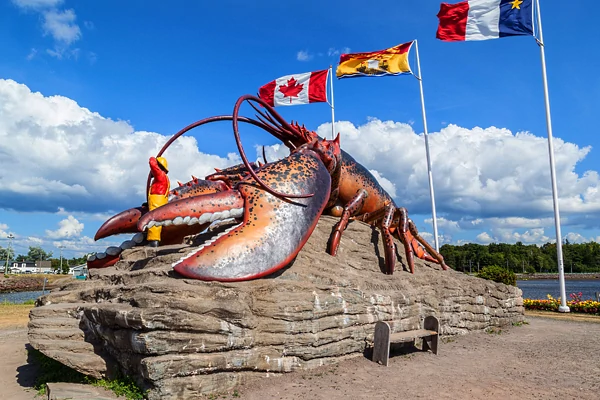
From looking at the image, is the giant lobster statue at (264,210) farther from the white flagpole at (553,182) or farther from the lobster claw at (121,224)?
the white flagpole at (553,182)

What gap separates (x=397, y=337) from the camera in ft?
20.3

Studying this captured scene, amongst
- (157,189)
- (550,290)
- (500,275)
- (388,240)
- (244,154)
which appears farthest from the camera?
(550,290)

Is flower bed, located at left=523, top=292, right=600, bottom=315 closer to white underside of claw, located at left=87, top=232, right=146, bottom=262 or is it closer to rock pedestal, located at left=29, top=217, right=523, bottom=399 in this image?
rock pedestal, located at left=29, top=217, right=523, bottom=399

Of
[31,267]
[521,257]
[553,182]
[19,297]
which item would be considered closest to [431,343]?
[553,182]

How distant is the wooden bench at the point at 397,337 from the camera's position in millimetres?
5836

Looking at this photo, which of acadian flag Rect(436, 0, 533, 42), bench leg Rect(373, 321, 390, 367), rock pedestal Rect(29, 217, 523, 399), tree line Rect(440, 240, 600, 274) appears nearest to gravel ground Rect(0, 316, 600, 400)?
bench leg Rect(373, 321, 390, 367)

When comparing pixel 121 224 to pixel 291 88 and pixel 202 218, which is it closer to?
pixel 202 218

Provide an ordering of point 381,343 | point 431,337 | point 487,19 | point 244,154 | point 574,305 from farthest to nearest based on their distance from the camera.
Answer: point 574,305
point 487,19
point 431,337
point 381,343
point 244,154

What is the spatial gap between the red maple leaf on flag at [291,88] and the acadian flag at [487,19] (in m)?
5.32

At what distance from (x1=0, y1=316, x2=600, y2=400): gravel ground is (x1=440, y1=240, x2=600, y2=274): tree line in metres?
57.9

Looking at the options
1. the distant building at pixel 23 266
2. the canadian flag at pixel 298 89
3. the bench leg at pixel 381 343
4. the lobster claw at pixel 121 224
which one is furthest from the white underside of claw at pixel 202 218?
the distant building at pixel 23 266

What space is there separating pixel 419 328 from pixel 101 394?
16.3ft

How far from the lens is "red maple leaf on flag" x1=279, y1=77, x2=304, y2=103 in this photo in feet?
51.1

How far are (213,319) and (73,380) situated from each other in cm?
204
